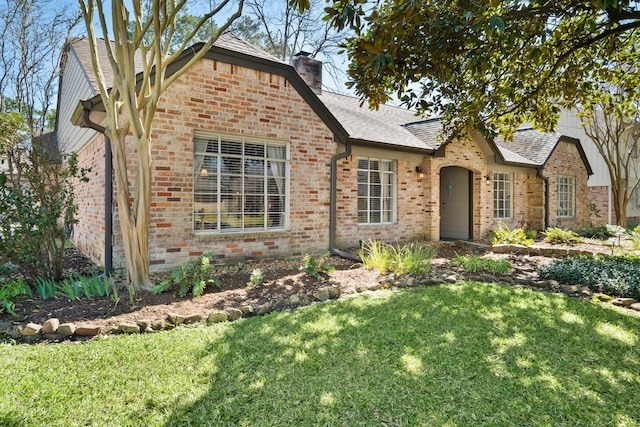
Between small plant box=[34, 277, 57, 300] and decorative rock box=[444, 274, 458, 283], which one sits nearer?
A: small plant box=[34, 277, 57, 300]

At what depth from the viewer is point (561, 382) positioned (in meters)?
3.00

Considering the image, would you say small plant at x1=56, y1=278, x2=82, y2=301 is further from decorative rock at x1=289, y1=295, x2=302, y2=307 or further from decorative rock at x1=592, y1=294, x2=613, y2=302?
decorative rock at x1=592, y1=294, x2=613, y2=302

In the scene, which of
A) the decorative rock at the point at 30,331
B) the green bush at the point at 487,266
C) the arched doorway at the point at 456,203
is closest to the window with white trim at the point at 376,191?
the green bush at the point at 487,266

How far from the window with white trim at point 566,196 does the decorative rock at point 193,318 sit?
663 inches

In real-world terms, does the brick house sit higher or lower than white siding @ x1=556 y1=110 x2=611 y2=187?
lower

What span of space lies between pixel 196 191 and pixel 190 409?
492 centimetres

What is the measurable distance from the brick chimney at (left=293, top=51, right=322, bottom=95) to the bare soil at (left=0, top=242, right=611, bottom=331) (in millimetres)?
7540

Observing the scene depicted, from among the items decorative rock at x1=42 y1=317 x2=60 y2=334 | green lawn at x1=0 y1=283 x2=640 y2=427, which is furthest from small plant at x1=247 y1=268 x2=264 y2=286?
decorative rock at x1=42 y1=317 x2=60 y2=334

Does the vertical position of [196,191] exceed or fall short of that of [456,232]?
it exceeds it

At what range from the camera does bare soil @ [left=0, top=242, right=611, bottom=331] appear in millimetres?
4395

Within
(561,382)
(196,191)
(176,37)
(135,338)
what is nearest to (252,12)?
(176,37)

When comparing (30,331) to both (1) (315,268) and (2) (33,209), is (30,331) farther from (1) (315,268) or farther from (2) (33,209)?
(1) (315,268)

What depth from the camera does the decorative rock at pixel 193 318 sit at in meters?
4.30

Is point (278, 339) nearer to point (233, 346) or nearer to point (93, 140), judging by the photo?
point (233, 346)
